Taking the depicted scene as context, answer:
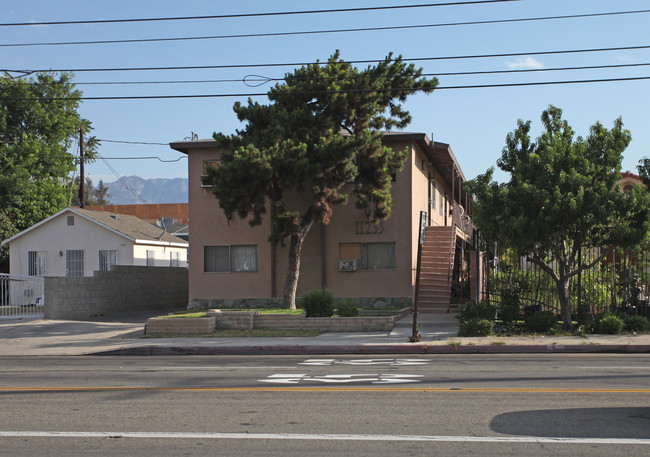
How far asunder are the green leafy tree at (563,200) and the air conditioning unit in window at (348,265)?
734cm

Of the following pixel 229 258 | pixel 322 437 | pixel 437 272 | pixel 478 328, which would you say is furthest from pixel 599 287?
pixel 322 437

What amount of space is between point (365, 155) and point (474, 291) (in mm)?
6133

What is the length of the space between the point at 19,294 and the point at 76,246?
3.86m

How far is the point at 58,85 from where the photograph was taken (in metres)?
48.8

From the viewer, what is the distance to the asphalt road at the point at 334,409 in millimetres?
6668

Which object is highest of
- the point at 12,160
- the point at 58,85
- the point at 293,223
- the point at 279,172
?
the point at 58,85

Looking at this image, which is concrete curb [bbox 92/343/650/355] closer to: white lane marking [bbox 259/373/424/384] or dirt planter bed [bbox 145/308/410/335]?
dirt planter bed [bbox 145/308/410/335]

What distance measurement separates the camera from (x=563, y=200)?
16.6 metres

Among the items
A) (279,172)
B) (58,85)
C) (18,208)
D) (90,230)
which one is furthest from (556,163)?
(58,85)

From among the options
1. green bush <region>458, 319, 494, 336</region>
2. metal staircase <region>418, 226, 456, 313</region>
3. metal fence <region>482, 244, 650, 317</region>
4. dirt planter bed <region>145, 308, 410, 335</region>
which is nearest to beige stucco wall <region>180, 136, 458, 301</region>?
metal staircase <region>418, 226, 456, 313</region>

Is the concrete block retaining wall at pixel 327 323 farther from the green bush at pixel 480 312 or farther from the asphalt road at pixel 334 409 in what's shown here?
the asphalt road at pixel 334 409

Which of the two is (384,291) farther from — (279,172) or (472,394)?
(472,394)

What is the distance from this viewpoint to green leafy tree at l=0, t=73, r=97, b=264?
40344 mm

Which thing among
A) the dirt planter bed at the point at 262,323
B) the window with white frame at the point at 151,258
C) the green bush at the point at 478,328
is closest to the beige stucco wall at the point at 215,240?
the dirt planter bed at the point at 262,323
